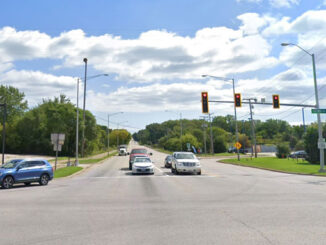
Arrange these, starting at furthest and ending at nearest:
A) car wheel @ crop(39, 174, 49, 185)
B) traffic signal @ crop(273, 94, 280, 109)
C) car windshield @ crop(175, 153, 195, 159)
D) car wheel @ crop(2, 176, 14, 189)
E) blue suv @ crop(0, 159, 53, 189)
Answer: traffic signal @ crop(273, 94, 280, 109) < car windshield @ crop(175, 153, 195, 159) < car wheel @ crop(39, 174, 49, 185) < blue suv @ crop(0, 159, 53, 189) < car wheel @ crop(2, 176, 14, 189)

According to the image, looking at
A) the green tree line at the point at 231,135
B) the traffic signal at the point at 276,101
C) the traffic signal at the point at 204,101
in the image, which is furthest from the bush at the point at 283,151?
the traffic signal at the point at 204,101

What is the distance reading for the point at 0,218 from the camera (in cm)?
865

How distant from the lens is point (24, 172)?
60.4ft

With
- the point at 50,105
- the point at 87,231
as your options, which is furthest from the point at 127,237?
the point at 50,105

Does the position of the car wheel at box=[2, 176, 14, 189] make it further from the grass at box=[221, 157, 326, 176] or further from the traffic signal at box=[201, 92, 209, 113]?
the grass at box=[221, 157, 326, 176]

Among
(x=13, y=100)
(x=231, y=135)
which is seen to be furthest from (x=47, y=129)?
(x=231, y=135)

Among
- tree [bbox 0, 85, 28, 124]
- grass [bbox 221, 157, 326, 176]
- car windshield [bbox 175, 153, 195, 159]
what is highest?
tree [bbox 0, 85, 28, 124]

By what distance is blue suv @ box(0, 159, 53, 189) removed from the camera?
17414 mm

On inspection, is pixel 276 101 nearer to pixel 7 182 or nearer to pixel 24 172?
pixel 24 172

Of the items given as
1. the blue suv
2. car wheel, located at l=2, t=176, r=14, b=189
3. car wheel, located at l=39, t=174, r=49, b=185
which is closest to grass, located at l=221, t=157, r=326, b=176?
car wheel, located at l=39, t=174, r=49, b=185

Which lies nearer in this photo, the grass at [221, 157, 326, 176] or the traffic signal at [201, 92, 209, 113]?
the grass at [221, 157, 326, 176]

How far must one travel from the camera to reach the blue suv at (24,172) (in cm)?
1741

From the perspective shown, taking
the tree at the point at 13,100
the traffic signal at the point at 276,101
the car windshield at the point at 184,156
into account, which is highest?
Result: the tree at the point at 13,100

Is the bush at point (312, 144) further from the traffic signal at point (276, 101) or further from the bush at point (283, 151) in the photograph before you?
the traffic signal at point (276, 101)
